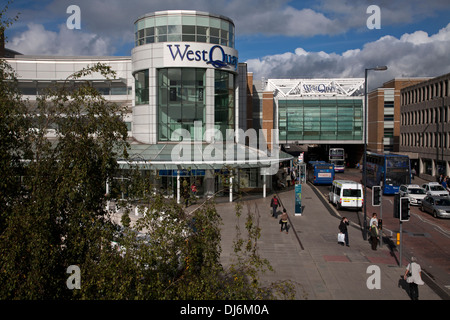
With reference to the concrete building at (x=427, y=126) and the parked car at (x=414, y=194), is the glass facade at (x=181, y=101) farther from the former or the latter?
the concrete building at (x=427, y=126)

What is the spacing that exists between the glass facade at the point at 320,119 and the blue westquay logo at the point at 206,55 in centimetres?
3208

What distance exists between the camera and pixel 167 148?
35.1 metres

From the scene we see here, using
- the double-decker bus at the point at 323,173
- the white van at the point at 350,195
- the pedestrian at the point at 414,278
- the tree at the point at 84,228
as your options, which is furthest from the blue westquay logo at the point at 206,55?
the tree at the point at 84,228

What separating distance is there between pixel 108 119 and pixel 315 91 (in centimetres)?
6790

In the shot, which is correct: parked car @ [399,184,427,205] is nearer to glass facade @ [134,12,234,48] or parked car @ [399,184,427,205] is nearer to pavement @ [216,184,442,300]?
pavement @ [216,184,442,300]

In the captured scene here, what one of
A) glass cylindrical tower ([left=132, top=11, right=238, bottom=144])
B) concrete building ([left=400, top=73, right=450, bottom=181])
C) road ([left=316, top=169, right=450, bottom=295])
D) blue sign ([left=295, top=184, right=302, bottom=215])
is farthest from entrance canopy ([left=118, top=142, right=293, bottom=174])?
concrete building ([left=400, top=73, right=450, bottom=181])

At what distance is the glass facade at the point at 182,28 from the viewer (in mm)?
36438

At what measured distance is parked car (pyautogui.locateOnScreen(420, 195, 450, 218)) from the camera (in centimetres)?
2694

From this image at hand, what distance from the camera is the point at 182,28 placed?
36.4m

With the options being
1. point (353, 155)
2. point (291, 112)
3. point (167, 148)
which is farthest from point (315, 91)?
point (167, 148)

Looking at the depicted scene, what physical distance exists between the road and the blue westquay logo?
53.1 feet

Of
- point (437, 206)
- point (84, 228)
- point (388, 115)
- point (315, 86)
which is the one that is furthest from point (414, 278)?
point (315, 86)

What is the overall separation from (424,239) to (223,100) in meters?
22.0

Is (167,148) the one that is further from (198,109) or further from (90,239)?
(90,239)
